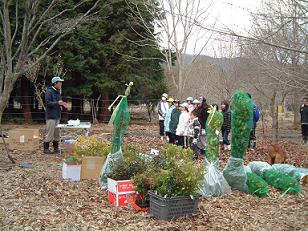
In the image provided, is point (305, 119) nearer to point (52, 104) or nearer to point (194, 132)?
point (194, 132)

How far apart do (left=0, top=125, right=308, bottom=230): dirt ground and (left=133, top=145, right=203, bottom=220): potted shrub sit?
0.13 meters

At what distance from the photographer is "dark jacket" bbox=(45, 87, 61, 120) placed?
9930 mm

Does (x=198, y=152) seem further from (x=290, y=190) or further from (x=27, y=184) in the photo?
(x=27, y=184)

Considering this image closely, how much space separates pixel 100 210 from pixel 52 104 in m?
4.91

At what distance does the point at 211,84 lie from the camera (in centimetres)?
2928

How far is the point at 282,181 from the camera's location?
7285 mm

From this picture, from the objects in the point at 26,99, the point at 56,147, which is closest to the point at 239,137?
→ the point at 56,147

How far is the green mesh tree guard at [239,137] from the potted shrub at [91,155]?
2.42 m

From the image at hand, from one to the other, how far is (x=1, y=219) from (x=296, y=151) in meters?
10.4

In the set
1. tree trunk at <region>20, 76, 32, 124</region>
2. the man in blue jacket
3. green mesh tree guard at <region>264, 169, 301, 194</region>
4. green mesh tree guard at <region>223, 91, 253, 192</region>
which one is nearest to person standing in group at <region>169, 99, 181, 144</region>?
the man in blue jacket

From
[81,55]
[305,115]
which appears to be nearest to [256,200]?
[305,115]

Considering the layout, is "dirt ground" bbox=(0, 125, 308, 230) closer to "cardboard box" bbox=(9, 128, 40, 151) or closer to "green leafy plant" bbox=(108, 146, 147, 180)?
"green leafy plant" bbox=(108, 146, 147, 180)

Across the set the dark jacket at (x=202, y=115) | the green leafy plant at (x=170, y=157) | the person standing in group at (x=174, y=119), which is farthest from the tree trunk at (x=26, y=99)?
the green leafy plant at (x=170, y=157)

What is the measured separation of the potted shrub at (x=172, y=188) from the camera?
5.21 metres
